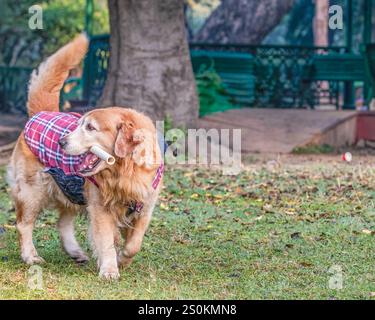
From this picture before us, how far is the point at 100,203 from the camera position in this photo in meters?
6.45

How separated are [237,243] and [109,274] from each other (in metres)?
1.61

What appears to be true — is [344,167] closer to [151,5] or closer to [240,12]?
[151,5]

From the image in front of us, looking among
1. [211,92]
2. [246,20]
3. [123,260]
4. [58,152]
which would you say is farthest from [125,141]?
[246,20]

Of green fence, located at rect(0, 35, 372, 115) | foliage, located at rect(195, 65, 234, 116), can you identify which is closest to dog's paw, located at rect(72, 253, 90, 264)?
foliage, located at rect(195, 65, 234, 116)

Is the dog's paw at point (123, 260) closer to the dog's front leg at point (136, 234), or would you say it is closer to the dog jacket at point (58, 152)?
the dog's front leg at point (136, 234)

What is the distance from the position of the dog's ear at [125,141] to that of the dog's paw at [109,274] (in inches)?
31.6

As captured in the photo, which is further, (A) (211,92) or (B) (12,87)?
(B) (12,87)

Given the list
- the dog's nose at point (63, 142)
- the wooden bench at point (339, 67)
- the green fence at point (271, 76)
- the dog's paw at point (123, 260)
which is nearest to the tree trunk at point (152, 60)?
the green fence at point (271, 76)

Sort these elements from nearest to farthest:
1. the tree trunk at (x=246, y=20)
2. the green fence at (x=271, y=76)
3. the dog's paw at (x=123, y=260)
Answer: the dog's paw at (x=123, y=260) → the green fence at (x=271, y=76) → the tree trunk at (x=246, y=20)

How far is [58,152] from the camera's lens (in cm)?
664

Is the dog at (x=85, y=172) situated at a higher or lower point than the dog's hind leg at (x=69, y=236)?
higher

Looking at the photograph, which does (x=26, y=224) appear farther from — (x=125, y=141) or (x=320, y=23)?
(x=320, y=23)

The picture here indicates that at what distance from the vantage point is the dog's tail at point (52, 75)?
7.23 m
